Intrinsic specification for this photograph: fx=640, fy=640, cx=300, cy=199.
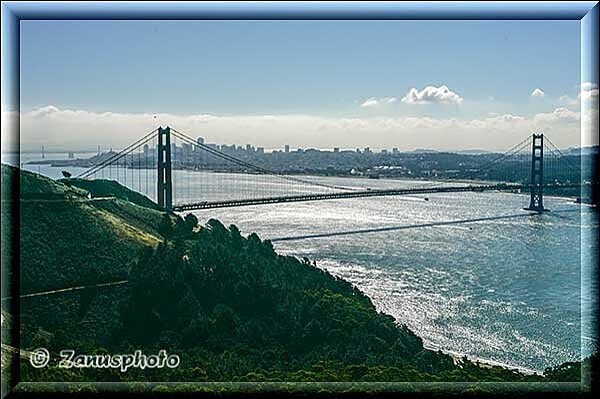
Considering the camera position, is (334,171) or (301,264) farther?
(334,171)

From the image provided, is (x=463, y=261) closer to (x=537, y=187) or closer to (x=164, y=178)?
(x=537, y=187)

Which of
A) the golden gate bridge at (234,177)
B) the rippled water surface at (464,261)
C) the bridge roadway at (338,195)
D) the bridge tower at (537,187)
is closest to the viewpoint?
A: the rippled water surface at (464,261)

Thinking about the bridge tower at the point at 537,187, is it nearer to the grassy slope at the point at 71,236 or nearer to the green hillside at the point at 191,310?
the green hillside at the point at 191,310

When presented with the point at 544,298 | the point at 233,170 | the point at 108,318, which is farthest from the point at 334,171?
the point at 108,318

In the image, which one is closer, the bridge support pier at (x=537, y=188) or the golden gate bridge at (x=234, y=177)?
the golden gate bridge at (x=234, y=177)

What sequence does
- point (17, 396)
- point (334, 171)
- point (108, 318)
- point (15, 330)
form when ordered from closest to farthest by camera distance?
point (17, 396), point (15, 330), point (108, 318), point (334, 171)

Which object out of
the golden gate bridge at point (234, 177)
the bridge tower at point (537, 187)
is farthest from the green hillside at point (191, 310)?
the bridge tower at point (537, 187)

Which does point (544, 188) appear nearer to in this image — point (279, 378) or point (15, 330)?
point (279, 378)

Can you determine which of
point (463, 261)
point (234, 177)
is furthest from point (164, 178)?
point (463, 261)
